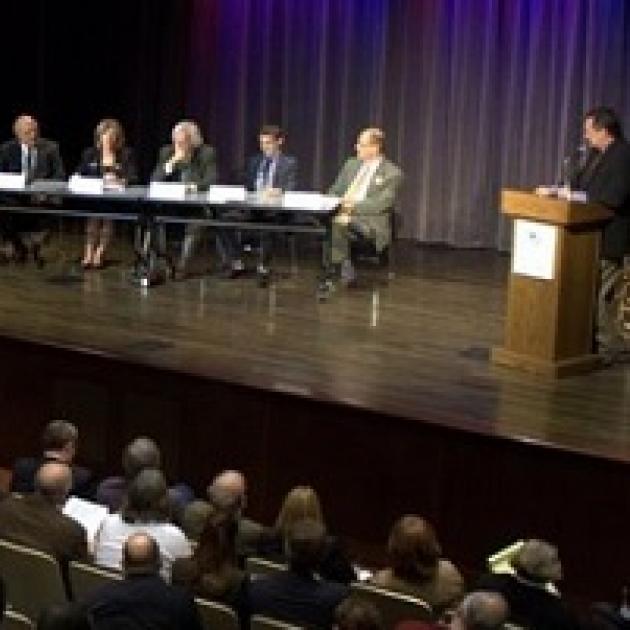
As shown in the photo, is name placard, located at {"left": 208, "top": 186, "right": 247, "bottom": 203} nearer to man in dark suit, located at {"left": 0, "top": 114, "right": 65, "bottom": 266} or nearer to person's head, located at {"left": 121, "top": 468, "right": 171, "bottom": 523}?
man in dark suit, located at {"left": 0, "top": 114, "right": 65, "bottom": 266}

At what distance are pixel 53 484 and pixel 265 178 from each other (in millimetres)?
5309

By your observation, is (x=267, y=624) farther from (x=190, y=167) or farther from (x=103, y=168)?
(x=103, y=168)

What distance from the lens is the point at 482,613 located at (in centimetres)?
457

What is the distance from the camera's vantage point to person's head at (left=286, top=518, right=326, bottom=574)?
504 cm

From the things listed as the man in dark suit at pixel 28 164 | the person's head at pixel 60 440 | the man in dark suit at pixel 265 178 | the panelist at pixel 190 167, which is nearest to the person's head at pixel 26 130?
the man in dark suit at pixel 28 164

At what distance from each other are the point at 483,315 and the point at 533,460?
311 cm

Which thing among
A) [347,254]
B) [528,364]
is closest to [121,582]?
[528,364]

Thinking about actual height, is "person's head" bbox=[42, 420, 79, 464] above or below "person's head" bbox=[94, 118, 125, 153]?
below

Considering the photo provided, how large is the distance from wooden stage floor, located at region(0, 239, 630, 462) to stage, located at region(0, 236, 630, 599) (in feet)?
0.06

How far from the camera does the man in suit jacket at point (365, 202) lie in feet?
34.6

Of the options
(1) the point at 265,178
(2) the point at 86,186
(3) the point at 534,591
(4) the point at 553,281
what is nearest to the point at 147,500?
(3) the point at 534,591

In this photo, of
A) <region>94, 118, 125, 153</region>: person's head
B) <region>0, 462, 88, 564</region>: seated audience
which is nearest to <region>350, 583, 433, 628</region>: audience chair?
<region>0, 462, 88, 564</region>: seated audience

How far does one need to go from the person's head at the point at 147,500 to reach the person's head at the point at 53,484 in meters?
0.31

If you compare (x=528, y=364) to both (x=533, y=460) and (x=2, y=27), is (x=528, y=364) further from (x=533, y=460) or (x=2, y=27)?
(x=2, y=27)
